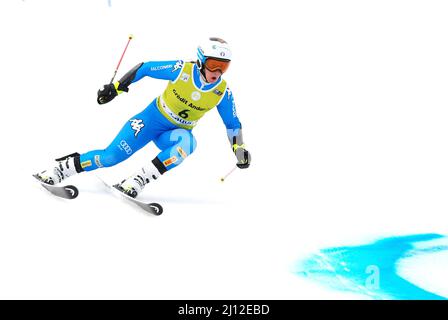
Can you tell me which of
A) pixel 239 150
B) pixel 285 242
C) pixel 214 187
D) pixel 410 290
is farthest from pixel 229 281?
pixel 214 187

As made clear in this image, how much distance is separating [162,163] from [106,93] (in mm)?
755

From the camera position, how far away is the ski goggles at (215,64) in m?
5.11

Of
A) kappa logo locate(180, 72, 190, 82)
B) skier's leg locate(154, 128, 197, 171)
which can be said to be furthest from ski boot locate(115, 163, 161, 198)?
kappa logo locate(180, 72, 190, 82)

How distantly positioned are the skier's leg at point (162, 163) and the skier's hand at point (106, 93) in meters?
0.64

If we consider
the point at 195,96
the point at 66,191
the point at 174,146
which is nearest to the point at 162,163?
the point at 174,146

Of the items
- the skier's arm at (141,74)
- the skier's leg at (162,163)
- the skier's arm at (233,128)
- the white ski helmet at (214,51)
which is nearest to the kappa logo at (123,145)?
the skier's leg at (162,163)

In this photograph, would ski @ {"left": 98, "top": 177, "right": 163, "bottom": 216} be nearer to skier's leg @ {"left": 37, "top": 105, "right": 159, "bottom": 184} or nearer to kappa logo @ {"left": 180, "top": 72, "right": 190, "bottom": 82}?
skier's leg @ {"left": 37, "top": 105, "right": 159, "bottom": 184}

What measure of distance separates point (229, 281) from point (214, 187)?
84.8 inches

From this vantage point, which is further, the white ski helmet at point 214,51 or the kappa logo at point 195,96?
the kappa logo at point 195,96

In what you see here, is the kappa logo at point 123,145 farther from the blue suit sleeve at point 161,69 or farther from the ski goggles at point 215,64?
the ski goggles at point 215,64

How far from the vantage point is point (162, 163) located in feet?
17.4

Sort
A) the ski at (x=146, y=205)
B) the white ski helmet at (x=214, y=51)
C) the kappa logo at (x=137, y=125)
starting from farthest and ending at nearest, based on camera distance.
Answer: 1. the kappa logo at (x=137, y=125)
2. the ski at (x=146, y=205)
3. the white ski helmet at (x=214, y=51)

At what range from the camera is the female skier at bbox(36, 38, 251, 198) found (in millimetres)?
5227

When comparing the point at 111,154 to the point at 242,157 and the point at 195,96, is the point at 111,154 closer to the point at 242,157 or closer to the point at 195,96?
the point at 195,96
